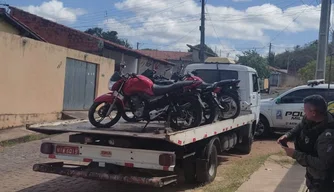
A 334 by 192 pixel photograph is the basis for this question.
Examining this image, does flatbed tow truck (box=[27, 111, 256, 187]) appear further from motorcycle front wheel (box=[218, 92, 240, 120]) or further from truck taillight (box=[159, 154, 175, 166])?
motorcycle front wheel (box=[218, 92, 240, 120])

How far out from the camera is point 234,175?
767cm

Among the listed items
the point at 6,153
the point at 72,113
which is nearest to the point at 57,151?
the point at 6,153

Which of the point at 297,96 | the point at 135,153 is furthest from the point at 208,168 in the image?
the point at 297,96

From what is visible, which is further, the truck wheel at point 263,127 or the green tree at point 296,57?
the green tree at point 296,57

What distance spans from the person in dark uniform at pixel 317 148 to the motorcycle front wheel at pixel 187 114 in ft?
11.1

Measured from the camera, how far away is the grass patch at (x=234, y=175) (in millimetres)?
6555

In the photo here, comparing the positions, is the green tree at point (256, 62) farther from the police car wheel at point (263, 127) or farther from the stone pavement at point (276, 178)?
the stone pavement at point (276, 178)

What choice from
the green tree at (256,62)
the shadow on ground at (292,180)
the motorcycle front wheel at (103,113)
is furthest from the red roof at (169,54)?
the motorcycle front wheel at (103,113)

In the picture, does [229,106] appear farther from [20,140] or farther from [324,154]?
[20,140]

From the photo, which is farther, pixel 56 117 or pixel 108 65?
pixel 108 65

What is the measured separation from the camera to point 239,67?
10.3 meters

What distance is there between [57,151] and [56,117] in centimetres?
891

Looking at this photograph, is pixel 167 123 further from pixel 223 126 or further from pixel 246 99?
pixel 246 99

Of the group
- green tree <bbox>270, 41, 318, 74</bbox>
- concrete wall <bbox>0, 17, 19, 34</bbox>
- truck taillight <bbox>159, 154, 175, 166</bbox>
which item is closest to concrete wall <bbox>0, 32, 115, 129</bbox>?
concrete wall <bbox>0, 17, 19, 34</bbox>
